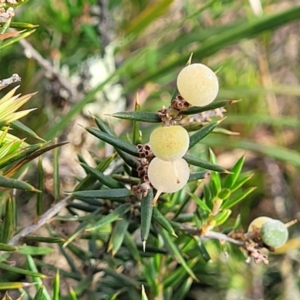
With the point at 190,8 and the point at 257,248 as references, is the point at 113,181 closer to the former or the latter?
the point at 257,248

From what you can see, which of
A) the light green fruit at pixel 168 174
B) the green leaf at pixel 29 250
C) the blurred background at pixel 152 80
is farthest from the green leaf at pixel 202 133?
the blurred background at pixel 152 80

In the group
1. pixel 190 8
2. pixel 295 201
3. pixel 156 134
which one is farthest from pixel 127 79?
pixel 156 134

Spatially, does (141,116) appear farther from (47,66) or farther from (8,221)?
(47,66)

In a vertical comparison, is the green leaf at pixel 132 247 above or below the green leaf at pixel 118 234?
below

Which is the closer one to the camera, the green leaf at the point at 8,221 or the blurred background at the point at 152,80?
the green leaf at the point at 8,221

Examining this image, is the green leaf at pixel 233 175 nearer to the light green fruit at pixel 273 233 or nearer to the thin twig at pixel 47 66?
the light green fruit at pixel 273 233

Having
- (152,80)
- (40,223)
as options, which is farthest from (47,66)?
(40,223)

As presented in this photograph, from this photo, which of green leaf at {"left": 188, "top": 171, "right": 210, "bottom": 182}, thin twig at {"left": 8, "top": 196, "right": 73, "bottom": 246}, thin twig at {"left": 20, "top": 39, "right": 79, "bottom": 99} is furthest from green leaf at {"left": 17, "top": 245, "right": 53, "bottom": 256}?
thin twig at {"left": 20, "top": 39, "right": 79, "bottom": 99}

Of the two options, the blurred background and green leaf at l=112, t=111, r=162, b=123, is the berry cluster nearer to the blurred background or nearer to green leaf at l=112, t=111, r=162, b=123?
green leaf at l=112, t=111, r=162, b=123
